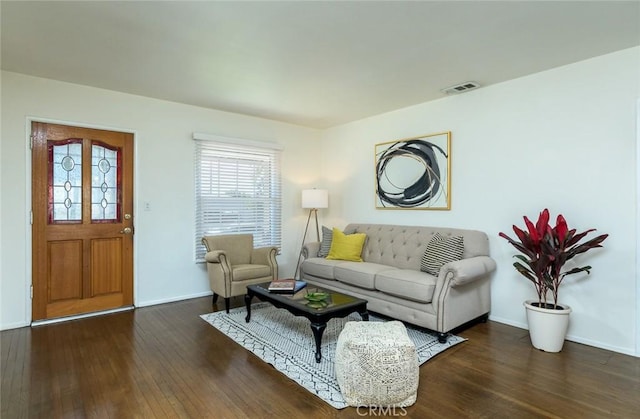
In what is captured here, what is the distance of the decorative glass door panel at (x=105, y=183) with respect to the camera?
3805mm

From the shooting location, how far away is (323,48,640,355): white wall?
2.84m

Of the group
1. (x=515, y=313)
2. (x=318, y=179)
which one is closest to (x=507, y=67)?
(x=515, y=313)

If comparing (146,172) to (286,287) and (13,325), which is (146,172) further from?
(286,287)

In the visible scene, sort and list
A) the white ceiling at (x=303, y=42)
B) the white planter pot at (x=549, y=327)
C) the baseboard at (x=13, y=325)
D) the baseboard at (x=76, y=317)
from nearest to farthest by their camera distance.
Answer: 1. the white ceiling at (x=303, y=42)
2. the white planter pot at (x=549, y=327)
3. the baseboard at (x=13, y=325)
4. the baseboard at (x=76, y=317)

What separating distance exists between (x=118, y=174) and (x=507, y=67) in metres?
4.17

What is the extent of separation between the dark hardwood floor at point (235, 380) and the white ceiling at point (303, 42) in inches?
96.4

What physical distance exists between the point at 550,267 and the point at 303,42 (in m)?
2.72

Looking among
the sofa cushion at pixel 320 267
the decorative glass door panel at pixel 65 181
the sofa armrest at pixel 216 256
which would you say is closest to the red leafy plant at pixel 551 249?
the sofa cushion at pixel 320 267

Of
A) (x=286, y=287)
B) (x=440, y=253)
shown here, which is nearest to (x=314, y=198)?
(x=286, y=287)

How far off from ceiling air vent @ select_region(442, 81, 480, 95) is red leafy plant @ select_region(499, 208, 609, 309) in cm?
151

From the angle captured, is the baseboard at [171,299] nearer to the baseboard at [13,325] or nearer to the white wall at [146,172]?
the white wall at [146,172]

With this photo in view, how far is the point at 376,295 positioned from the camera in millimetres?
3539

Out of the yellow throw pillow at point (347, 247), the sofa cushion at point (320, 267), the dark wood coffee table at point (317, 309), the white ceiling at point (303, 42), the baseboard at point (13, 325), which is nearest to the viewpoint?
the white ceiling at point (303, 42)

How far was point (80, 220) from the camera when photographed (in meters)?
3.72
